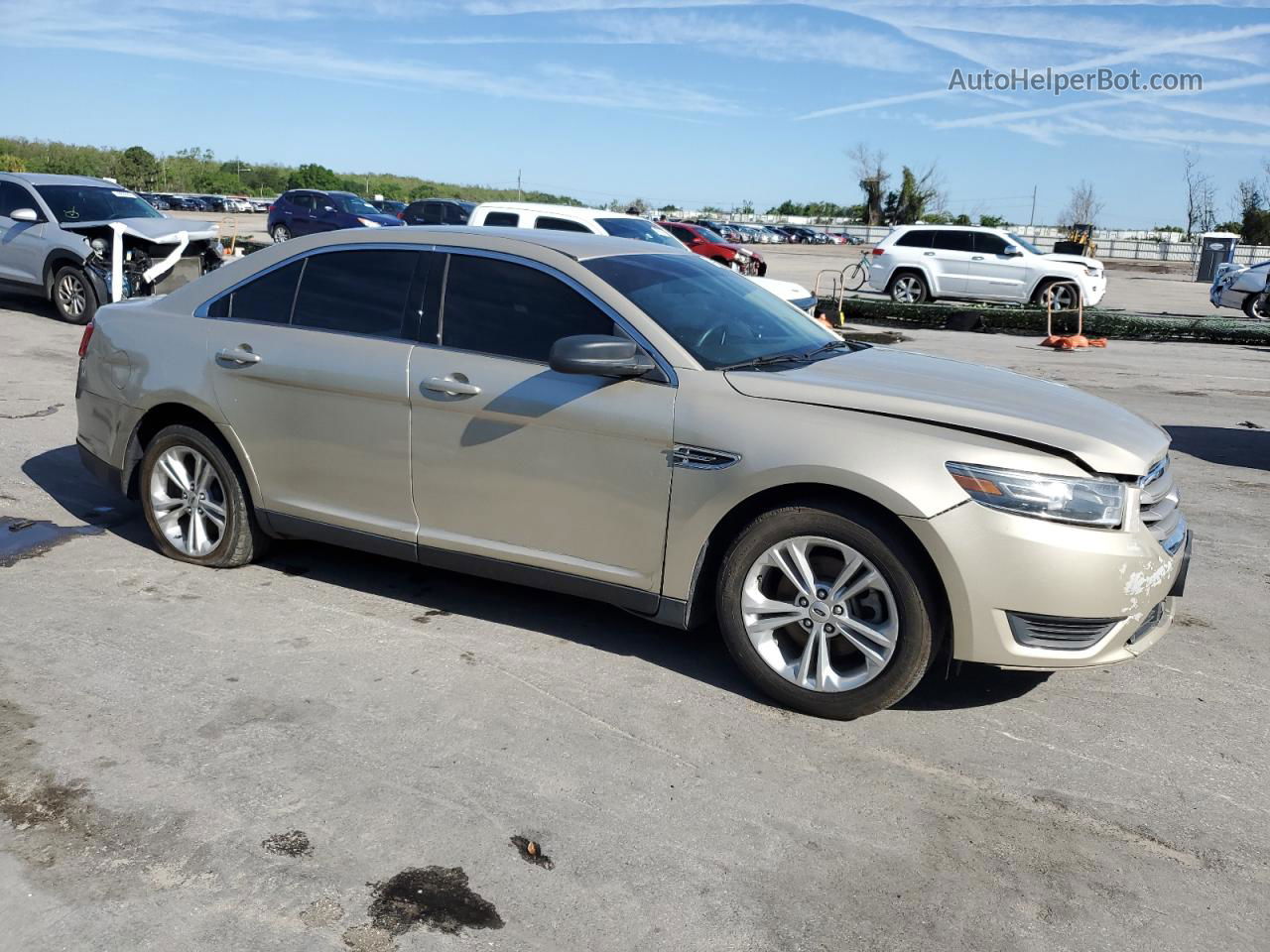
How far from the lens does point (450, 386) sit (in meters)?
4.73

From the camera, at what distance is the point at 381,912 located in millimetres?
3014

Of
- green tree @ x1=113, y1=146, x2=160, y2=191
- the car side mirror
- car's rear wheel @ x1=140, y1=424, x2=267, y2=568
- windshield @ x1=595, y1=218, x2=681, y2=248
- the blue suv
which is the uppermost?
green tree @ x1=113, y1=146, x2=160, y2=191

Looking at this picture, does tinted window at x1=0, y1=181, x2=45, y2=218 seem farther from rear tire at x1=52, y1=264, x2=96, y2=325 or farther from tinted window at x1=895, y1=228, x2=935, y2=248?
tinted window at x1=895, y1=228, x2=935, y2=248

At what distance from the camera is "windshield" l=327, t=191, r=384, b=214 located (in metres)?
33.2

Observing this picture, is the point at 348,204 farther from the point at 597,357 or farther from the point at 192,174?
the point at 192,174

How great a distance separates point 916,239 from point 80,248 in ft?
51.7

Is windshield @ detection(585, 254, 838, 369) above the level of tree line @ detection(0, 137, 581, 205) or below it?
below

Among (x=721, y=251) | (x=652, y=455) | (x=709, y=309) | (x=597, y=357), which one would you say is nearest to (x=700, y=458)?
(x=652, y=455)

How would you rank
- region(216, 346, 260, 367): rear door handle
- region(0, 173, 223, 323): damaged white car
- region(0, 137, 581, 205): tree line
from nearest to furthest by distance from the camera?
region(216, 346, 260, 367): rear door handle → region(0, 173, 223, 323): damaged white car → region(0, 137, 581, 205): tree line

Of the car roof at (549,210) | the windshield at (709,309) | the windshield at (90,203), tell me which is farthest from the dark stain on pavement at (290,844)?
the car roof at (549,210)

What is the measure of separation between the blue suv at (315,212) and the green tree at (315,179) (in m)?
58.6

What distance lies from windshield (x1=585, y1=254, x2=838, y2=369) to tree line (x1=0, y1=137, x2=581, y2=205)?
61181 mm

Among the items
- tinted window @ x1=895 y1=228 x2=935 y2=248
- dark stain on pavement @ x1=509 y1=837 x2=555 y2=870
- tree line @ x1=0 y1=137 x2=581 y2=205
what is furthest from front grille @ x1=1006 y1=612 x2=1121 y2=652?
tree line @ x1=0 y1=137 x2=581 y2=205

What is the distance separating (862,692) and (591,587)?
114cm
